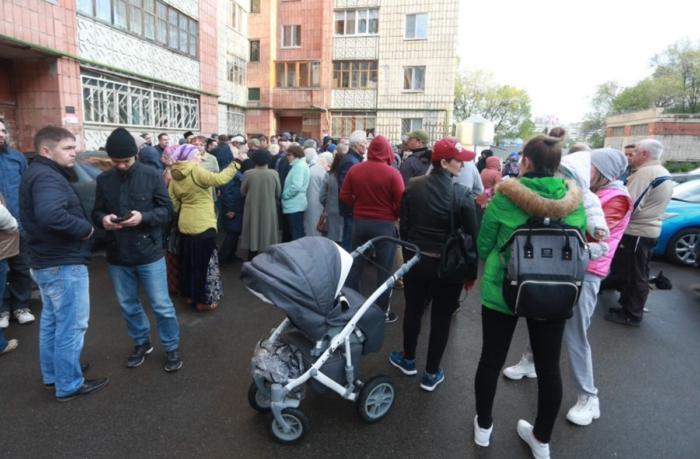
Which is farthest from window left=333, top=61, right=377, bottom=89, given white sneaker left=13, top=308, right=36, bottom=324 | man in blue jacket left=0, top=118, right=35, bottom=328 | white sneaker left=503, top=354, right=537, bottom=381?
white sneaker left=503, top=354, right=537, bottom=381

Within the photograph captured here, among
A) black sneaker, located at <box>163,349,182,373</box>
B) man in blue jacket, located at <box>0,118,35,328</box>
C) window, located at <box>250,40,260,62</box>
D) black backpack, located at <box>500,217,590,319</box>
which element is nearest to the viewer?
black backpack, located at <box>500,217,590,319</box>

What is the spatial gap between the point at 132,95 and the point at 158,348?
47.0 ft

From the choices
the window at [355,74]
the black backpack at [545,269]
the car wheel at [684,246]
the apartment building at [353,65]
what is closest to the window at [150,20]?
the apartment building at [353,65]

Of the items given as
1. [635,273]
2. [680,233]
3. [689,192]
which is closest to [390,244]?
[635,273]

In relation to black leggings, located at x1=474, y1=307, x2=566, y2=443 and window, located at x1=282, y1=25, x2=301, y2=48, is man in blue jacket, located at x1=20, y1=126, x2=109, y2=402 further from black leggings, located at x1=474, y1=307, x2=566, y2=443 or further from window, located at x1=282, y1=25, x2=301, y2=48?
window, located at x1=282, y1=25, x2=301, y2=48

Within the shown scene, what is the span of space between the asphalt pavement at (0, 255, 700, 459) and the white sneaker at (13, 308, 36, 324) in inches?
4.4

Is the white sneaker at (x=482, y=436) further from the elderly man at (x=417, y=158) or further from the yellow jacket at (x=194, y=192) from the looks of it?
the elderly man at (x=417, y=158)

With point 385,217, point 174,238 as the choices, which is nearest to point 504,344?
point 385,217

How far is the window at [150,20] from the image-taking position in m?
13.9

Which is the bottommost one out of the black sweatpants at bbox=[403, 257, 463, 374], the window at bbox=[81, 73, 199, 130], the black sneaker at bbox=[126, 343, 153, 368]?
the black sneaker at bbox=[126, 343, 153, 368]

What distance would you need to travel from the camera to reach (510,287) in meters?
2.52

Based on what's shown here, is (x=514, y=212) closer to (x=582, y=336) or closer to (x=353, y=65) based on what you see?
(x=582, y=336)

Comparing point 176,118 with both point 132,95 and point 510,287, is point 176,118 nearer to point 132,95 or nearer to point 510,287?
point 132,95

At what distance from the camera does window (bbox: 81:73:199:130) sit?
13930 millimetres
